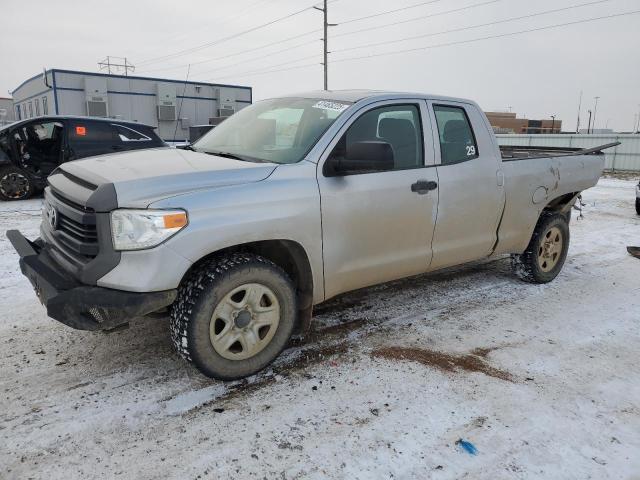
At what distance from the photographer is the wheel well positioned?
3219 millimetres

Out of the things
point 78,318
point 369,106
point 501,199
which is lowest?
point 78,318

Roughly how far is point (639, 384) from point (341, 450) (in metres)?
2.11

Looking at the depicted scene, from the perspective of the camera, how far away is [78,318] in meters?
2.66

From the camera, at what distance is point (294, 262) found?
3.33 m

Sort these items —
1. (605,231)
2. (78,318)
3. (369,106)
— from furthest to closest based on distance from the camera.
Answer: (605,231), (369,106), (78,318)

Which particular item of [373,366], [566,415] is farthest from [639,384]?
[373,366]

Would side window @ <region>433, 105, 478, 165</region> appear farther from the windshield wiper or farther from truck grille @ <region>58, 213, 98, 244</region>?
truck grille @ <region>58, 213, 98, 244</region>

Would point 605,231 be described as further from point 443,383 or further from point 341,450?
point 341,450

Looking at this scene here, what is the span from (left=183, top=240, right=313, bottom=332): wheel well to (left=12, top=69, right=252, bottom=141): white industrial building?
64.6ft

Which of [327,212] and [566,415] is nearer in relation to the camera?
[566,415]

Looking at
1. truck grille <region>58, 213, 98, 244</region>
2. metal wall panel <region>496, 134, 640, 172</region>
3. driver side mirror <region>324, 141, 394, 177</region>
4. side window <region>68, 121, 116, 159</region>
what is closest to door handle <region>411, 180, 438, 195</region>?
driver side mirror <region>324, 141, 394, 177</region>

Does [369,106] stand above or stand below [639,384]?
above

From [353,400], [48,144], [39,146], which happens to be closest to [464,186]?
[353,400]

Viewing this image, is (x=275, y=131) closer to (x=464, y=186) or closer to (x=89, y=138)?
(x=464, y=186)
